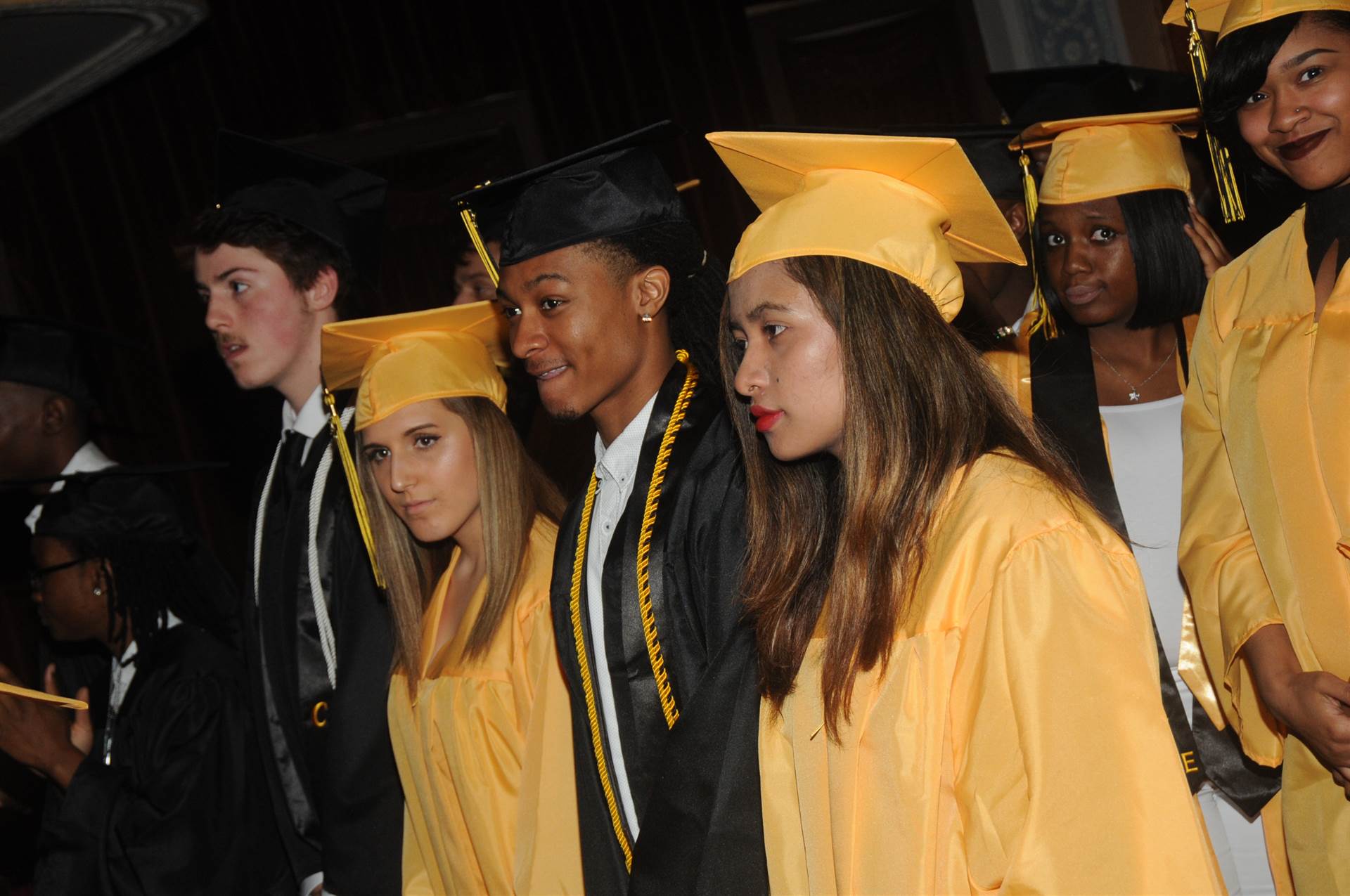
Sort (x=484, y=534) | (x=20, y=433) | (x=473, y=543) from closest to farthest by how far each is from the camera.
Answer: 1. (x=484, y=534)
2. (x=473, y=543)
3. (x=20, y=433)

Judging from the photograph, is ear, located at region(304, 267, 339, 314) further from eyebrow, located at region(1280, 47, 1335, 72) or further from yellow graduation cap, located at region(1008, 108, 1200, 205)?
eyebrow, located at region(1280, 47, 1335, 72)

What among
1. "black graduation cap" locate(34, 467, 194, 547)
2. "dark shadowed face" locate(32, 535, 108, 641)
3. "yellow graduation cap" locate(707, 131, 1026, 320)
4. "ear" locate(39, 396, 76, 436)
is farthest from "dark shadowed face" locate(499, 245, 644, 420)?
"ear" locate(39, 396, 76, 436)

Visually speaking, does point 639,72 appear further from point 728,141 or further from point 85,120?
point 728,141

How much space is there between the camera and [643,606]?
240 centimetres

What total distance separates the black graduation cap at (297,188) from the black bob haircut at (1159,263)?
2059 mm

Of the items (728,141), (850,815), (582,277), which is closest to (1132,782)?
(850,815)

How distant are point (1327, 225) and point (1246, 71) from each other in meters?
0.34

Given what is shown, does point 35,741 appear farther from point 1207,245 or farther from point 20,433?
point 1207,245

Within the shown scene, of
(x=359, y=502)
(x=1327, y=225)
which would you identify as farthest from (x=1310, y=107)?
(x=359, y=502)

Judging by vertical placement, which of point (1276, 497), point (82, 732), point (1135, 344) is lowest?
point (82, 732)

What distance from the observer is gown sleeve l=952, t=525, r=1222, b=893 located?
1.57 m

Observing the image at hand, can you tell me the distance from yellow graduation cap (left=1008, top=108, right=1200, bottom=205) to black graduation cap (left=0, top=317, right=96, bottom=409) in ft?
10.4

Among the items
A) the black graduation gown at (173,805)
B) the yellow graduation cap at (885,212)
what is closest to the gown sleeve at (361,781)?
the black graduation gown at (173,805)

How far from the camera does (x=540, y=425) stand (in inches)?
157
